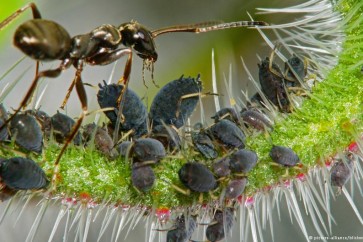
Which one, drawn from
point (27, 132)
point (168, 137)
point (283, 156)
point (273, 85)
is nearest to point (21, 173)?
point (27, 132)

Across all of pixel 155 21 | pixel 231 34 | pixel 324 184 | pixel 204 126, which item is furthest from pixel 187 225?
pixel 155 21

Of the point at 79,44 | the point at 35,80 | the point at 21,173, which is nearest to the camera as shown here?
the point at 21,173

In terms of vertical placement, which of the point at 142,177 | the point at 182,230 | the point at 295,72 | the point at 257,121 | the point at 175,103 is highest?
the point at 295,72

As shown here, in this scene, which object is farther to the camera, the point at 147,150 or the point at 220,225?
the point at 220,225

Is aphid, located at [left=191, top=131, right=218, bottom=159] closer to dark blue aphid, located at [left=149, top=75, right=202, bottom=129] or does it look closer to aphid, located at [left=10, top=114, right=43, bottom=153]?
dark blue aphid, located at [left=149, top=75, right=202, bottom=129]

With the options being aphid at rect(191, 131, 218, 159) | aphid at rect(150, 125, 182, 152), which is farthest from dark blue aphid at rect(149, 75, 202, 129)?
aphid at rect(191, 131, 218, 159)

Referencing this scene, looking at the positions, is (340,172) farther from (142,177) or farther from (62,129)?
(62,129)
